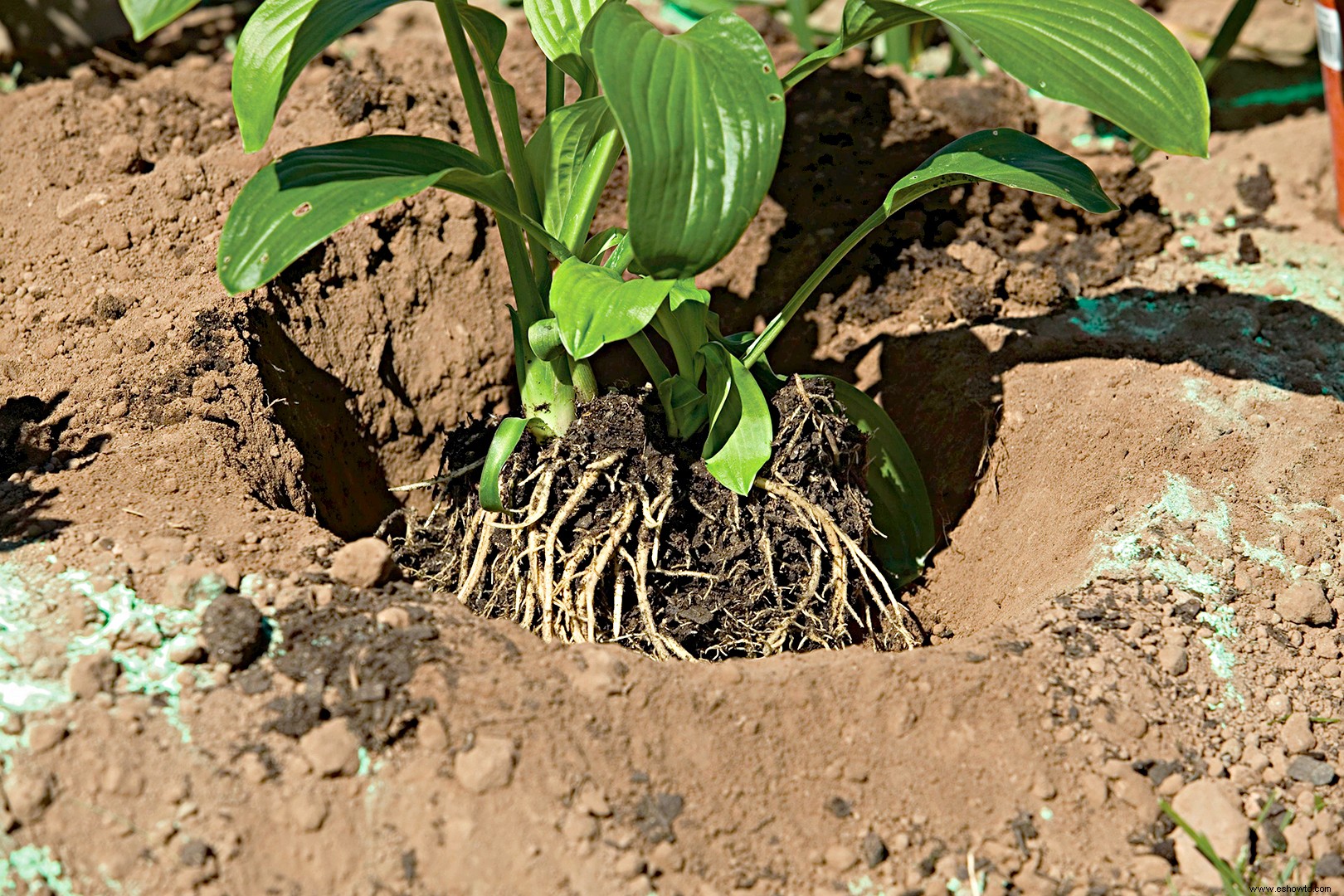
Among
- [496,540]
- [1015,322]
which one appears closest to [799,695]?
[496,540]

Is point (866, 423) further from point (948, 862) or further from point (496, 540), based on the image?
point (948, 862)

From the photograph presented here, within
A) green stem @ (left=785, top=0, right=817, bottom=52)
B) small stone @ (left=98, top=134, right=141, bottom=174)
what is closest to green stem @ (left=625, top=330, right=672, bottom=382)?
small stone @ (left=98, top=134, right=141, bottom=174)

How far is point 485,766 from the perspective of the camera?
45.0 inches

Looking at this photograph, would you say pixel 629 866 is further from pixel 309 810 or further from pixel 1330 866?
pixel 1330 866

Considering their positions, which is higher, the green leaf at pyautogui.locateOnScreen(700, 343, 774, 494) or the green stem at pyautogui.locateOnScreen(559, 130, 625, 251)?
the green stem at pyautogui.locateOnScreen(559, 130, 625, 251)

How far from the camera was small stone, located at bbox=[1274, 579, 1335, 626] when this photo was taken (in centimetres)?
141

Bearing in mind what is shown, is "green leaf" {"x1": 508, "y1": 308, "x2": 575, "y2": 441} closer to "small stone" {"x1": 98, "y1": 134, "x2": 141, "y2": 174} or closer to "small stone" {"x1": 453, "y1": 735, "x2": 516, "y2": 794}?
"small stone" {"x1": 453, "y1": 735, "x2": 516, "y2": 794}

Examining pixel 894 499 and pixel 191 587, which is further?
pixel 894 499

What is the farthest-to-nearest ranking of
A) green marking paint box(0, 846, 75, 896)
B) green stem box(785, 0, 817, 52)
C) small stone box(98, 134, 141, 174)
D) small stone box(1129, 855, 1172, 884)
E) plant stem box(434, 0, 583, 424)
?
1. green stem box(785, 0, 817, 52)
2. small stone box(98, 134, 141, 174)
3. plant stem box(434, 0, 583, 424)
4. small stone box(1129, 855, 1172, 884)
5. green marking paint box(0, 846, 75, 896)

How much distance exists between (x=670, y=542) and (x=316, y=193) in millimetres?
643

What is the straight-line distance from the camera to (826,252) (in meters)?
2.17

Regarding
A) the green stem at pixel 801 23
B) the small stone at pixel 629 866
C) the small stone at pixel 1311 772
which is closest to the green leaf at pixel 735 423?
the small stone at pixel 629 866

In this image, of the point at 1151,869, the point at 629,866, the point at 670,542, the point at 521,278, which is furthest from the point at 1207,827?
the point at 521,278

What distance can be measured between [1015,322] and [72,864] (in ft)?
5.35
